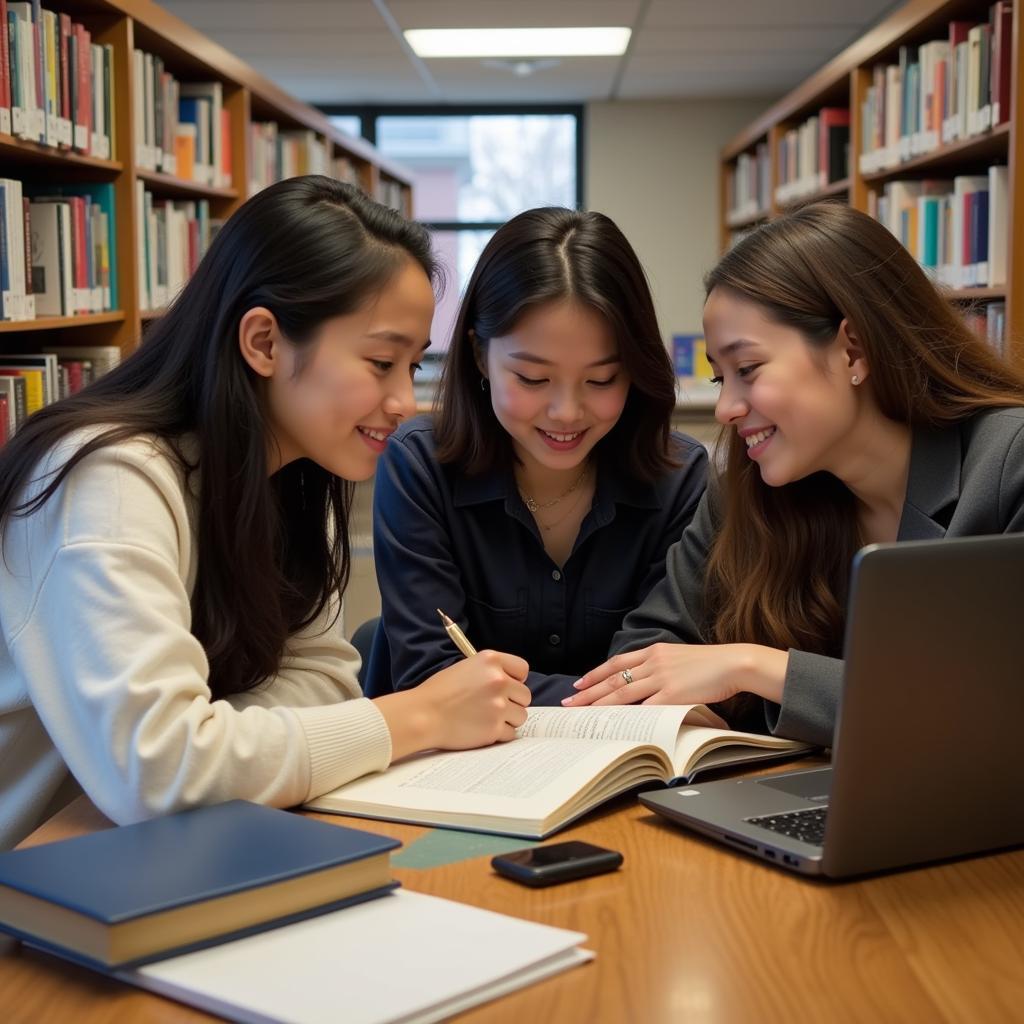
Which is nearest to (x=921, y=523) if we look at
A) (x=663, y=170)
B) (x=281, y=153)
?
(x=281, y=153)

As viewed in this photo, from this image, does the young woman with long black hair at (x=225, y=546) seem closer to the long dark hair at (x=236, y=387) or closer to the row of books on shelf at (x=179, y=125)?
the long dark hair at (x=236, y=387)

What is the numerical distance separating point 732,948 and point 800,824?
0.70ft

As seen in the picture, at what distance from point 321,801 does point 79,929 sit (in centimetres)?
35

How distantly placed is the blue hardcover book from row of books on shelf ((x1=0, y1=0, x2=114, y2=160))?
217 cm

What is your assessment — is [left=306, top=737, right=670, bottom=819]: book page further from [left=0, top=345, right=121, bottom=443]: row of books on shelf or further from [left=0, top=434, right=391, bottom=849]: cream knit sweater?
[left=0, top=345, right=121, bottom=443]: row of books on shelf

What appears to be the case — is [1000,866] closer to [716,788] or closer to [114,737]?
[716,788]

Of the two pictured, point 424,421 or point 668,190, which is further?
point 668,190

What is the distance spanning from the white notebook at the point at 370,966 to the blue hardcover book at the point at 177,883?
0.04 ft

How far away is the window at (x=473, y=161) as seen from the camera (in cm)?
839

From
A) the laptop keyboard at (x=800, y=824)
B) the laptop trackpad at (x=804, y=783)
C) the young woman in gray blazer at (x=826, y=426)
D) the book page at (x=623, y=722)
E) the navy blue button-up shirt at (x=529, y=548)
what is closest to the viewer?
the laptop keyboard at (x=800, y=824)

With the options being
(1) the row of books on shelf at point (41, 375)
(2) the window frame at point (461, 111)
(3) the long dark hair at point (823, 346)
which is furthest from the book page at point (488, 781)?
(2) the window frame at point (461, 111)

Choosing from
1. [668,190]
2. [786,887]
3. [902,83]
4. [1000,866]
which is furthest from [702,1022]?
[668,190]

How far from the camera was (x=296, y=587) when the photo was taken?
1.52 metres

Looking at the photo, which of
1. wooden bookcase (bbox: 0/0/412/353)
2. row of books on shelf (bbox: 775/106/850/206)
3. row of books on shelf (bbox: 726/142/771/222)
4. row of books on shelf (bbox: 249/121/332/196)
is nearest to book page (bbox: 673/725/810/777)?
wooden bookcase (bbox: 0/0/412/353)
